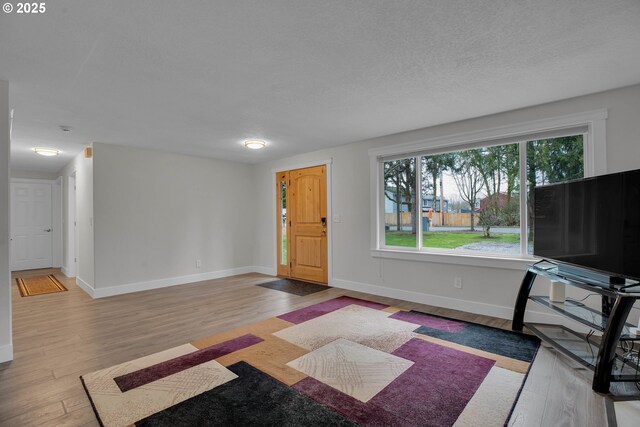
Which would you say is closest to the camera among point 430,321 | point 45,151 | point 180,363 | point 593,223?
point 593,223

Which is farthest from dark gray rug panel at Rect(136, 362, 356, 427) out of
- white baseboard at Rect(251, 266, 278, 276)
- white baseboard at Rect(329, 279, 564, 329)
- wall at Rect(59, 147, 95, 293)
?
white baseboard at Rect(251, 266, 278, 276)

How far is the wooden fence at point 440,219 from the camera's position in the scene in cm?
398

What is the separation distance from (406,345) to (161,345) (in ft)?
7.40

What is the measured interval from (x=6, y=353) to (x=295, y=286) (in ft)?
11.3

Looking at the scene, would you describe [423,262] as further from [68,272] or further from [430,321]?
[68,272]

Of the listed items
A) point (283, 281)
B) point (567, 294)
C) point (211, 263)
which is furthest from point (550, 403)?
point (211, 263)

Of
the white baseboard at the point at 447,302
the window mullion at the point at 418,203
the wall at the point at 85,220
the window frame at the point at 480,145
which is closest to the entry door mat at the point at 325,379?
the white baseboard at the point at 447,302

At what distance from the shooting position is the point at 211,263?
19.7ft

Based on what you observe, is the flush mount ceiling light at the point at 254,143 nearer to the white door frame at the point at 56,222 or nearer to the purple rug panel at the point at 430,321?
the purple rug panel at the point at 430,321

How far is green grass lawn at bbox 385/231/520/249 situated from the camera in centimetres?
368

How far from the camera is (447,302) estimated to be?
391cm

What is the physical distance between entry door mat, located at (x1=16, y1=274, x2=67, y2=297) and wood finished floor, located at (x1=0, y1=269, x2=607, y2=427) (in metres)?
0.16

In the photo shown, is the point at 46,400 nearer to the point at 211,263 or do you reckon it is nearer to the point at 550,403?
the point at 550,403

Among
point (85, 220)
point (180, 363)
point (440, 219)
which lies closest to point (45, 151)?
point (85, 220)
